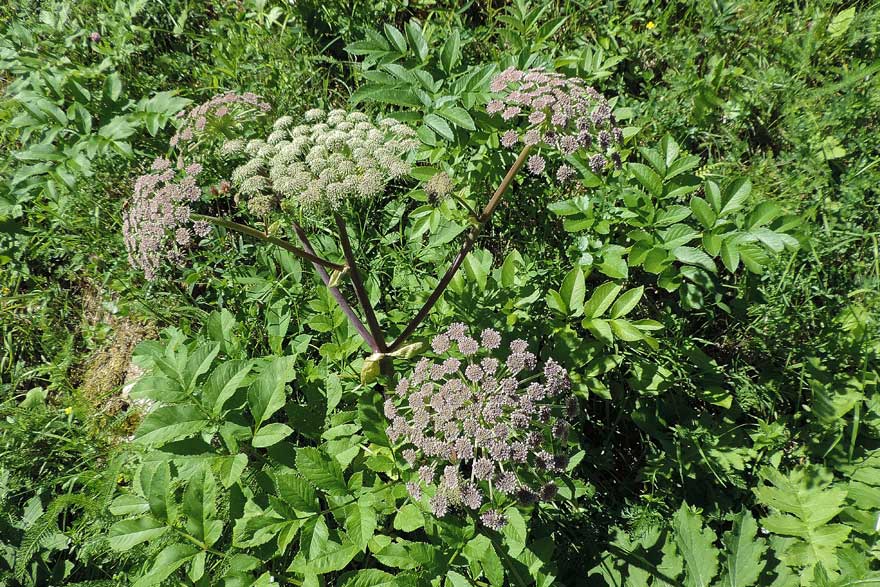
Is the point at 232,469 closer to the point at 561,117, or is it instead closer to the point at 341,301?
the point at 341,301

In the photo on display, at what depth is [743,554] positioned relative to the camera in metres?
2.58

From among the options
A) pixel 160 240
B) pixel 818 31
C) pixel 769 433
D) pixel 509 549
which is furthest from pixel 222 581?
pixel 818 31

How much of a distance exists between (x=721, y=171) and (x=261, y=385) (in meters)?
3.45

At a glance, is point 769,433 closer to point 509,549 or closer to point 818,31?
point 509,549

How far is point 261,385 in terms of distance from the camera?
2604 millimetres

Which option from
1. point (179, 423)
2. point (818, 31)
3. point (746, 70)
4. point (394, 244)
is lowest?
point (179, 423)

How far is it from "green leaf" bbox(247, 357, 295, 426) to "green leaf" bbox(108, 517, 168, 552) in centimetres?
60

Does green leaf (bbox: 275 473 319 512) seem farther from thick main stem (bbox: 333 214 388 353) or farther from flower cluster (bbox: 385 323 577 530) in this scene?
thick main stem (bbox: 333 214 388 353)

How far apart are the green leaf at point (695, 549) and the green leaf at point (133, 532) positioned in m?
2.32

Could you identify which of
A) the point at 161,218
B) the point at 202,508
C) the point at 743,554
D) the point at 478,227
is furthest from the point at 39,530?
the point at 743,554

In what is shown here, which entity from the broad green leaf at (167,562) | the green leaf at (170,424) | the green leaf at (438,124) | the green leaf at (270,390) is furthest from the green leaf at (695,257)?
the broad green leaf at (167,562)

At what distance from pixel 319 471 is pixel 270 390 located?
442 millimetres

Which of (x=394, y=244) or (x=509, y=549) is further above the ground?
(x=394, y=244)

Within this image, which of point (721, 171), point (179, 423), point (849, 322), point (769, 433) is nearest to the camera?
point (179, 423)
